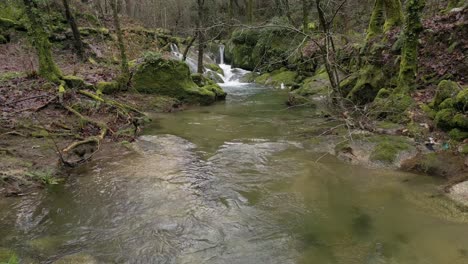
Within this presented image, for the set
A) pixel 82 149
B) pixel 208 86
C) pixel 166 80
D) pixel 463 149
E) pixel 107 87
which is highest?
pixel 166 80

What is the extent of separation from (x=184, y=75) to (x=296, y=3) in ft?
54.5

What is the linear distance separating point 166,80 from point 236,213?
10854 millimetres

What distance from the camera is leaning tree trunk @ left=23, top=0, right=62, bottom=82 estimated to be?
11.0 m

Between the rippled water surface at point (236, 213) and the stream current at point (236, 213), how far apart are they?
18mm

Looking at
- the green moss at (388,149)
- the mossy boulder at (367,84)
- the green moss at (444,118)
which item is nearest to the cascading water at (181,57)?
the mossy boulder at (367,84)

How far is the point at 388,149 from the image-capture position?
781 centimetres

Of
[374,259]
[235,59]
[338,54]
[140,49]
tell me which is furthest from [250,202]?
[235,59]

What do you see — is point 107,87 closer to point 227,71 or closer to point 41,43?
point 41,43

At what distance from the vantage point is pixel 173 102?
1516 cm

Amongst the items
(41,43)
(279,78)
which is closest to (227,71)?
(279,78)

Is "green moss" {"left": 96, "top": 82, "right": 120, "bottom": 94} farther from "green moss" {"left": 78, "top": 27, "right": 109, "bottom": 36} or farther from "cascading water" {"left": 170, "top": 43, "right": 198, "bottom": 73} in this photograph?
"cascading water" {"left": 170, "top": 43, "right": 198, "bottom": 73}

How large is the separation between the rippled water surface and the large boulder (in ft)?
23.6

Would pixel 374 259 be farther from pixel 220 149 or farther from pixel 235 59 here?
pixel 235 59

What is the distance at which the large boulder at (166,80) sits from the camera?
15.4 meters
